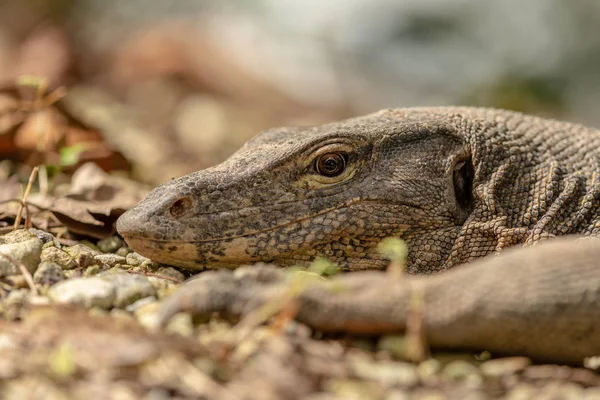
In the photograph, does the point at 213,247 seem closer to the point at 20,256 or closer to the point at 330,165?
the point at 330,165

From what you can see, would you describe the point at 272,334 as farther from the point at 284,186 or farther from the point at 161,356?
the point at 284,186

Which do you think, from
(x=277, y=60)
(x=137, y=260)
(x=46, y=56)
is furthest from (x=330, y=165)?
(x=277, y=60)

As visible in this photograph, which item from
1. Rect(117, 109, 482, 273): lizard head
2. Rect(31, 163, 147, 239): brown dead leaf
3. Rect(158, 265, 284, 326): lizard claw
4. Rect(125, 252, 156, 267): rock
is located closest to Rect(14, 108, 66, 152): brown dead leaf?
Rect(31, 163, 147, 239): brown dead leaf

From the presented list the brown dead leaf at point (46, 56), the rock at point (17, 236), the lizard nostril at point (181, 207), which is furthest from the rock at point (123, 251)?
the brown dead leaf at point (46, 56)

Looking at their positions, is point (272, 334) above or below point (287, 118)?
below

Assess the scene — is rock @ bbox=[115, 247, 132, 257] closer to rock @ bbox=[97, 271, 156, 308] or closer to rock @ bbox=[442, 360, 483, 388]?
rock @ bbox=[97, 271, 156, 308]

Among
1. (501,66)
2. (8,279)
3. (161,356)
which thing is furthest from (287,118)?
(161,356)

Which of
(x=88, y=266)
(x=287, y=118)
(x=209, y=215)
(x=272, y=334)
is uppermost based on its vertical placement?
(x=287, y=118)
